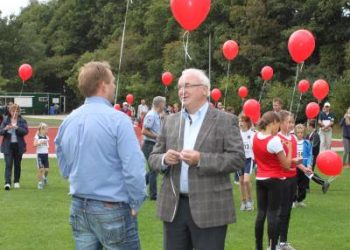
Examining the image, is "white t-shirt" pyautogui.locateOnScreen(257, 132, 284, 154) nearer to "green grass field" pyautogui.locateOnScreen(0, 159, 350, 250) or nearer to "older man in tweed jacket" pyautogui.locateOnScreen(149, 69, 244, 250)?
"green grass field" pyautogui.locateOnScreen(0, 159, 350, 250)

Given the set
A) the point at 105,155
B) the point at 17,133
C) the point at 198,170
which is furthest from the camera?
the point at 17,133

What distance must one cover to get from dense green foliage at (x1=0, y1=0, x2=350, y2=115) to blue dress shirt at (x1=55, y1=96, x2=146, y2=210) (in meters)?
32.4

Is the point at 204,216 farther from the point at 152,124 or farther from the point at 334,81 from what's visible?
the point at 334,81

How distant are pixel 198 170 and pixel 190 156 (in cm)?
16

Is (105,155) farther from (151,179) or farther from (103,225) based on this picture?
(151,179)

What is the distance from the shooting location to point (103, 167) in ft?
13.4

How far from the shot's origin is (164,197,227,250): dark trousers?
438 centimetres

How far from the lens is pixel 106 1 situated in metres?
73.4

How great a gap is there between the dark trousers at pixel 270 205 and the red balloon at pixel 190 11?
1903 millimetres

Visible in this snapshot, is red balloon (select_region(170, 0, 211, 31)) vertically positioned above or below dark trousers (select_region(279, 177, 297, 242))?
above

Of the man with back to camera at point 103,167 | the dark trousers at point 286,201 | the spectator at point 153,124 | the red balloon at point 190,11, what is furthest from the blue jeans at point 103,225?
the spectator at point 153,124

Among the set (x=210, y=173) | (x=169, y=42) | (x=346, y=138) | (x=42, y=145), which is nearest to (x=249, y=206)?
(x=42, y=145)

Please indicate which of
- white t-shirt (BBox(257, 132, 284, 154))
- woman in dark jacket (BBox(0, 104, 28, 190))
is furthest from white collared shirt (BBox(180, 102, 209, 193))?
woman in dark jacket (BBox(0, 104, 28, 190))

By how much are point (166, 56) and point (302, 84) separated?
1342 inches
